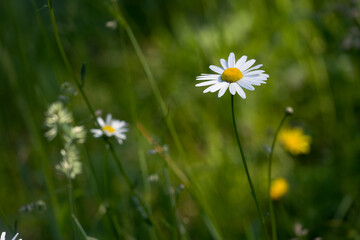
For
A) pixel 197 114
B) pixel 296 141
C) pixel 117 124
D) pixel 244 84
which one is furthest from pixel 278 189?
pixel 244 84

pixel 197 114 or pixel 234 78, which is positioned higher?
pixel 197 114

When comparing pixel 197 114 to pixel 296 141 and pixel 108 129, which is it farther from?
pixel 108 129

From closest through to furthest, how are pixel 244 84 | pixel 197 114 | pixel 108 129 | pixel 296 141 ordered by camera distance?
1. pixel 244 84
2. pixel 108 129
3. pixel 296 141
4. pixel 197 114

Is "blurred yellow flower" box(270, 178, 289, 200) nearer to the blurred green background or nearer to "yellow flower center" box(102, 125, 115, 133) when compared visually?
the blurred green background

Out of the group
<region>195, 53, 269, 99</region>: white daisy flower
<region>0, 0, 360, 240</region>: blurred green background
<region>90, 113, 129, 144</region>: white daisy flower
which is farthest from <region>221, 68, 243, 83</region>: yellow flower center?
<region>0, 0, 360, 240</region>: blurred green background

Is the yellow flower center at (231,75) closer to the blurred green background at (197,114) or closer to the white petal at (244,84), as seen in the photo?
the white petal at (244,84)

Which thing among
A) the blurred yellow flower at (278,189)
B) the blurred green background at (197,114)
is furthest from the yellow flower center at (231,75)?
the blurred yellow flower at (278,189)
